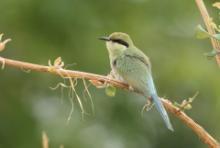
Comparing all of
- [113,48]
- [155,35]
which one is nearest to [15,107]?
[155,35]

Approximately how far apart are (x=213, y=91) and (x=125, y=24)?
92 cm

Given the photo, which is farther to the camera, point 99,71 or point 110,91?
point 99,71

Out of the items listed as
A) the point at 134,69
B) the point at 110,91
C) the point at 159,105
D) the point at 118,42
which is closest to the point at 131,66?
the point at 134,69

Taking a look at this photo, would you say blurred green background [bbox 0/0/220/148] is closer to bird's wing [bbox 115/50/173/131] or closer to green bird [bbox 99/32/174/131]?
green bird [bbox 99/32/174/131]

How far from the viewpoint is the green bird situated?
2.17m

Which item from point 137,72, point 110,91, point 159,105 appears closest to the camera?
point 110,91

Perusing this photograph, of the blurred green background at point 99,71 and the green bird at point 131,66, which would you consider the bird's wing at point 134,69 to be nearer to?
the green bird at point 131,66

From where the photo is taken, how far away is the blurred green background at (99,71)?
18.4 ft

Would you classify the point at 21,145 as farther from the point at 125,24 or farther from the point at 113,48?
the point at 113,48

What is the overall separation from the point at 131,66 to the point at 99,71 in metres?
3.15

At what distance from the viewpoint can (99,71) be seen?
552cm

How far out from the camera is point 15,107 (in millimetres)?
6137

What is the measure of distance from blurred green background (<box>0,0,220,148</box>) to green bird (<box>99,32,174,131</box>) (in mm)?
2838

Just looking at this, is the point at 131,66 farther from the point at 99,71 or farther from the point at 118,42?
the point at 99,71
